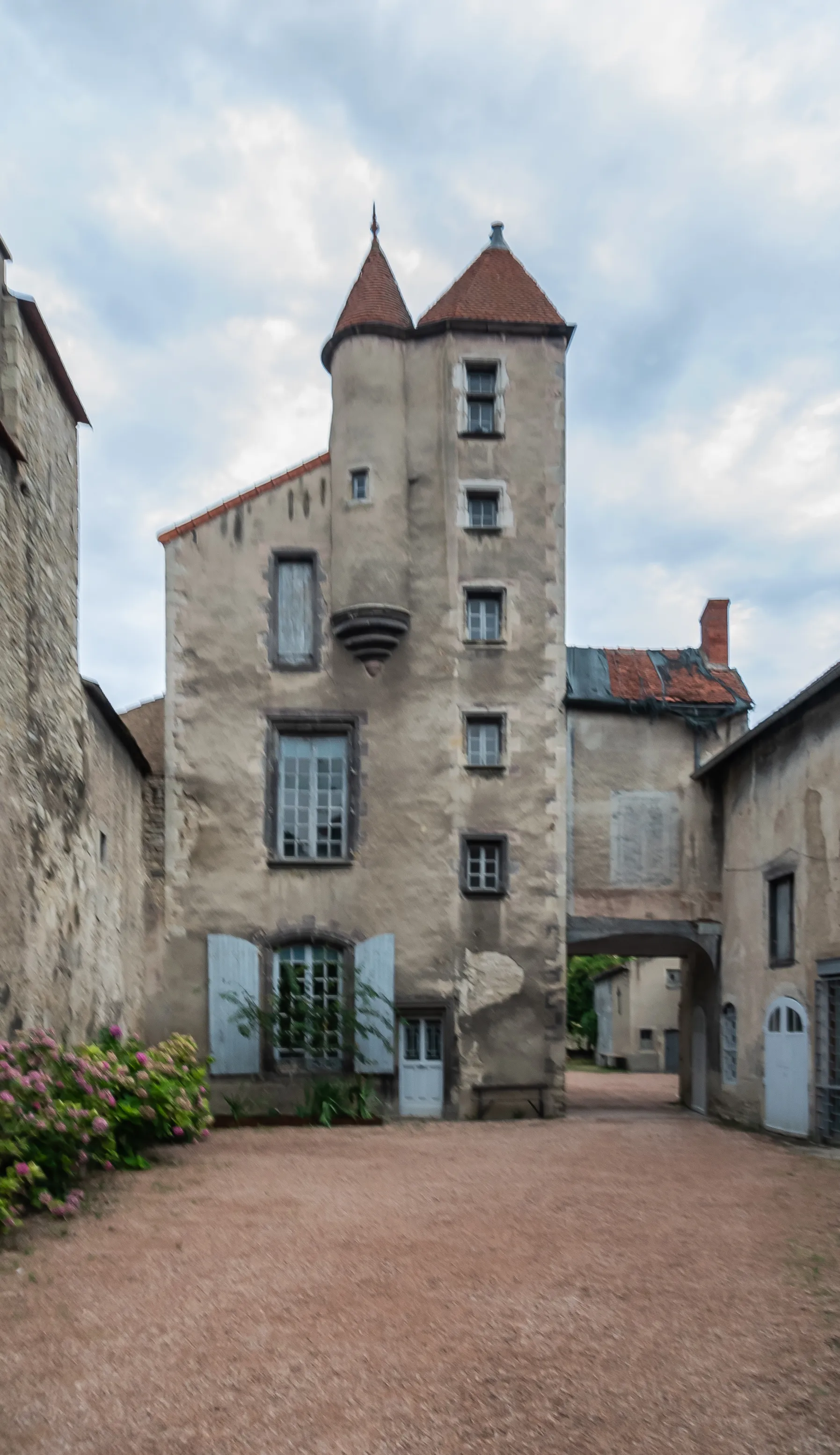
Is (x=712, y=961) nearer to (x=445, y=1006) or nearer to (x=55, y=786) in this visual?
(x=445, y=1006)

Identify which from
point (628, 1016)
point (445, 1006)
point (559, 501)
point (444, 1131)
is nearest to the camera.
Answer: point (444, 1131)

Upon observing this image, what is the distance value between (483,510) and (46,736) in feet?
27.6

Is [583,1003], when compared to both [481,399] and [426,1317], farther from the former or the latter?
[426,1317]

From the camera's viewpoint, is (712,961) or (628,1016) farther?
(628,1016)

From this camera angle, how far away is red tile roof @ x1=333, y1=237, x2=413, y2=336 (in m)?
17.3

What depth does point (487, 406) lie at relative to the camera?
17.5 metres

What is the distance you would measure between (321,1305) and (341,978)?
9.92 metres

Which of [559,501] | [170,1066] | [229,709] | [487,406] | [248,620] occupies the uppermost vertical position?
[487,406]

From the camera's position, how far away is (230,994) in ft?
52.1

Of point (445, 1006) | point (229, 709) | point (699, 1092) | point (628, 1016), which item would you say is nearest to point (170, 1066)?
point (445, 1006)

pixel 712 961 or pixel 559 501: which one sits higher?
pixel 559 501

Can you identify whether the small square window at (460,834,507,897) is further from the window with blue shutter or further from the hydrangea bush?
the hydrangea bush

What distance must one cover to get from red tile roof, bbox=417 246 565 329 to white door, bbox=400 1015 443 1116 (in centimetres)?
1073

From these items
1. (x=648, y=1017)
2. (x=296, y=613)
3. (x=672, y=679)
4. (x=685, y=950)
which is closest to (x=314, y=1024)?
(x=296, y=613)
